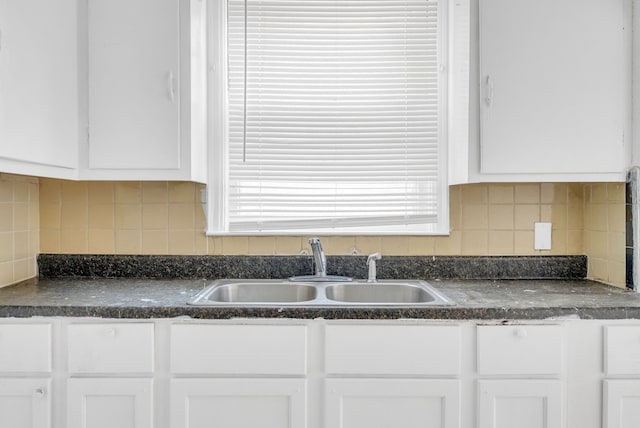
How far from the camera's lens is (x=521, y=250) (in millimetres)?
2080

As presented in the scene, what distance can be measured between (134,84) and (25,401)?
1179 mm

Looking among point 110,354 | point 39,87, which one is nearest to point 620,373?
point 110,354

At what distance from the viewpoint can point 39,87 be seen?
1.62m

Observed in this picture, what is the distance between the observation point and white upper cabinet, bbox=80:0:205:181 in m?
1.79

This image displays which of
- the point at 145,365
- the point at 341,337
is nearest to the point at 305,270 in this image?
the point at 341,337

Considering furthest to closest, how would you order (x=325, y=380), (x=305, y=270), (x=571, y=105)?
(x=305, y=270) → (x=571, y=105) → (x=325, y=380)

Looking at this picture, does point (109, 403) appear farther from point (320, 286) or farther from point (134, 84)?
point (134, 84)

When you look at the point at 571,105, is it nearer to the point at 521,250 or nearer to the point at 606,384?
the point at 521,250

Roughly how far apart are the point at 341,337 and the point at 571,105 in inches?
48.6

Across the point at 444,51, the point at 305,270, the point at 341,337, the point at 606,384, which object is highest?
the point at 444,51

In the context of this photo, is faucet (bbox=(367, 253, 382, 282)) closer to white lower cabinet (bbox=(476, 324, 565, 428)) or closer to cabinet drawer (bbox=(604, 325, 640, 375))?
white lower cabinet (bbox=(476, 324, 565, 428))

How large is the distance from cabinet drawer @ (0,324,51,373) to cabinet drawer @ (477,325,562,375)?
4.59 feet

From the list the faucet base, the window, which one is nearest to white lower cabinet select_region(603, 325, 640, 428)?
the window

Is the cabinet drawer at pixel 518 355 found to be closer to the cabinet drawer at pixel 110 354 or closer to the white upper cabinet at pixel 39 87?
the cabinet drawer at pixel 110 354
